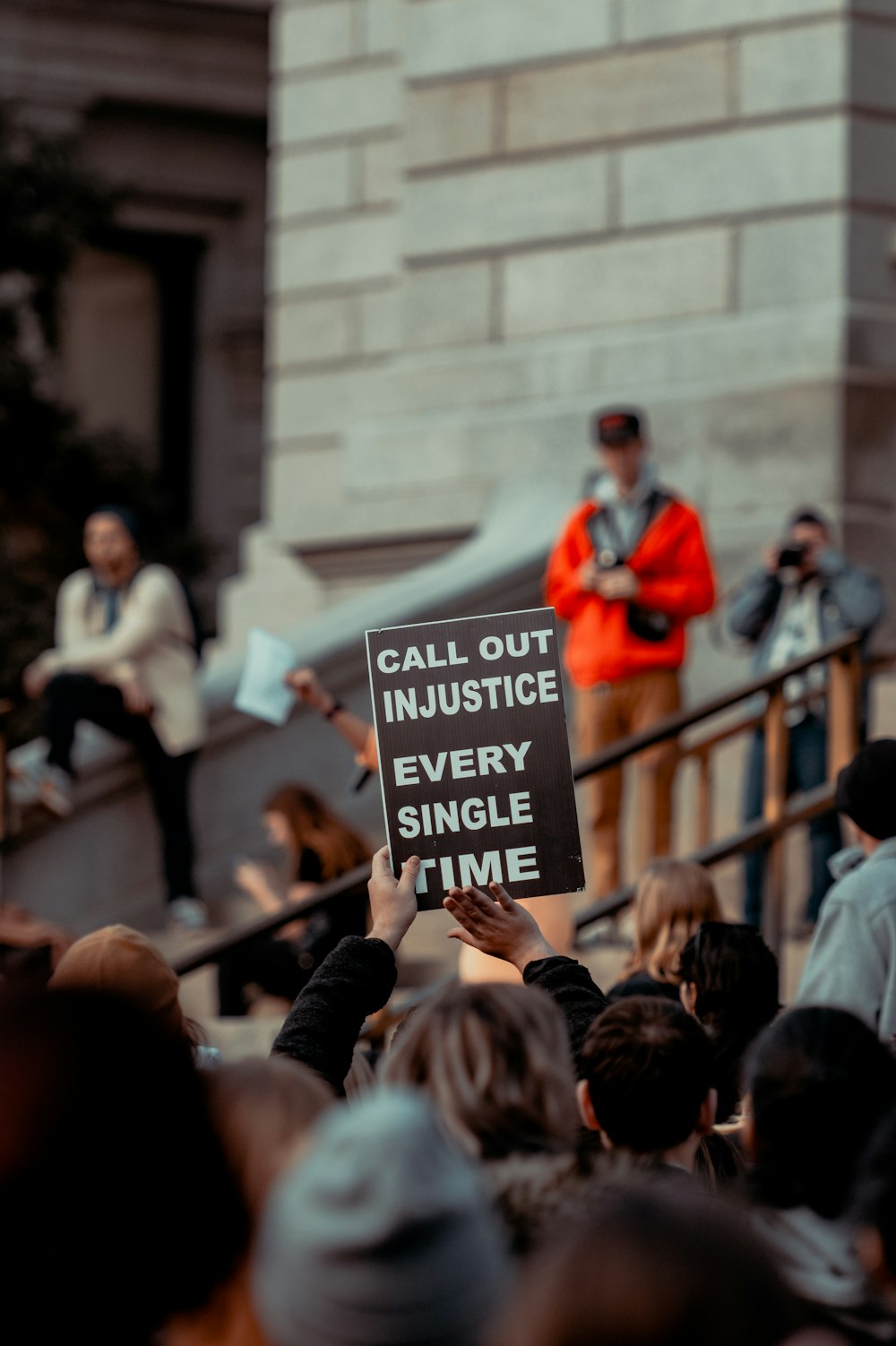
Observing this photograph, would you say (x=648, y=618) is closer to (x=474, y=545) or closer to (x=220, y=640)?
(x=474, y=545)

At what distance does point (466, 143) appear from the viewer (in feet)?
41.0

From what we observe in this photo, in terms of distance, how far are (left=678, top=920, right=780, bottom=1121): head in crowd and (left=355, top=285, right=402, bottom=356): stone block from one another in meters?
9.09

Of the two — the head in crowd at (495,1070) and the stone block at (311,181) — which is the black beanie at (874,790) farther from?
the stone block at (311,181)

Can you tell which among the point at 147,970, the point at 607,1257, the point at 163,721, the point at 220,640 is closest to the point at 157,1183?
the point at 607,1257

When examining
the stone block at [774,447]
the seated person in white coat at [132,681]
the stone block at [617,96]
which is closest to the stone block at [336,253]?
the stone block at [617,96]

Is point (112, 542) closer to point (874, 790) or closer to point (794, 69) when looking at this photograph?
point (794, 69)

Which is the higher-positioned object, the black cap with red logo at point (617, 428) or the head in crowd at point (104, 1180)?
the black cap with red logo at point (617, 428)

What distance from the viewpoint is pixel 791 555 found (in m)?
8.92

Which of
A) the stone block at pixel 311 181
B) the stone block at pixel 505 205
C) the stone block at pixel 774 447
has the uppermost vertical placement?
the stone block at pixel 311 181

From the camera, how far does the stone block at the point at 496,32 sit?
12.0 metres

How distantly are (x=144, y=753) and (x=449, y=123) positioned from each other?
14.4 feet

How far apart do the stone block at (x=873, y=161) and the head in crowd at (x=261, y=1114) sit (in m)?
9.04

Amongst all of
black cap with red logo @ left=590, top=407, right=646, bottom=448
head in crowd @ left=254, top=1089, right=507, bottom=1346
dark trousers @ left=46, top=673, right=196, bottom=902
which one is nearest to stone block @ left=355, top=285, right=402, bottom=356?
dark trousers @ left=46, top=673, right=196, bottom=902

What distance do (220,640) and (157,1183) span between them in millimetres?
11499
